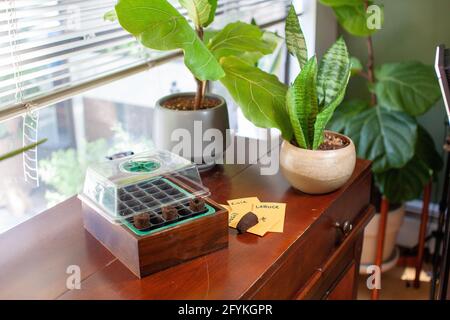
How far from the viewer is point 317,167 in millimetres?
1196

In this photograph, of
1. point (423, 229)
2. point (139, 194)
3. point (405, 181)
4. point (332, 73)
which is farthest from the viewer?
point (423, 229)

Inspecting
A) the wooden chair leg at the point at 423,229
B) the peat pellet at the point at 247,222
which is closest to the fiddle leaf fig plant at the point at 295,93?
the peat pellet at the point at 247,222

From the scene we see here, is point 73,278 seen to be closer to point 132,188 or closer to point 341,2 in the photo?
point 132,188

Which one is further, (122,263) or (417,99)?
(417,99)

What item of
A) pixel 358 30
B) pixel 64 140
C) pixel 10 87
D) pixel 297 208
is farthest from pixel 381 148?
pixel 10 87

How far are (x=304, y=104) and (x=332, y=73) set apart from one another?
14 cm

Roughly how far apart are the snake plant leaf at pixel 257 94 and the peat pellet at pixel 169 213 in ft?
1.05

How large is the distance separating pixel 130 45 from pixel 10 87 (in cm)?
41

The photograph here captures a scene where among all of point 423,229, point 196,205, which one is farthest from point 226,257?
point 423,229

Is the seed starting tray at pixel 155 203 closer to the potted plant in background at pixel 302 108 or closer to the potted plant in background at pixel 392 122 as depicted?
the potted plant in background at pixel 302 108

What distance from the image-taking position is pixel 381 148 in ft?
6.10

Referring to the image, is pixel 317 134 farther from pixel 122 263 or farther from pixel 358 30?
pixel 358 30

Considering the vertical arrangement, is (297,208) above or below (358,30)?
below

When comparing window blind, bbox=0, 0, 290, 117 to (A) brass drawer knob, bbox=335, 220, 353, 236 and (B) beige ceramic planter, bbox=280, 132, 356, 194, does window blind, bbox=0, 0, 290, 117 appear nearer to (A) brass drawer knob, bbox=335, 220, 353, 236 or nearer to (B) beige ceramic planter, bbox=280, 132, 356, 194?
(B) beige ceramic planter, bbox=280, 132, 356, 194
